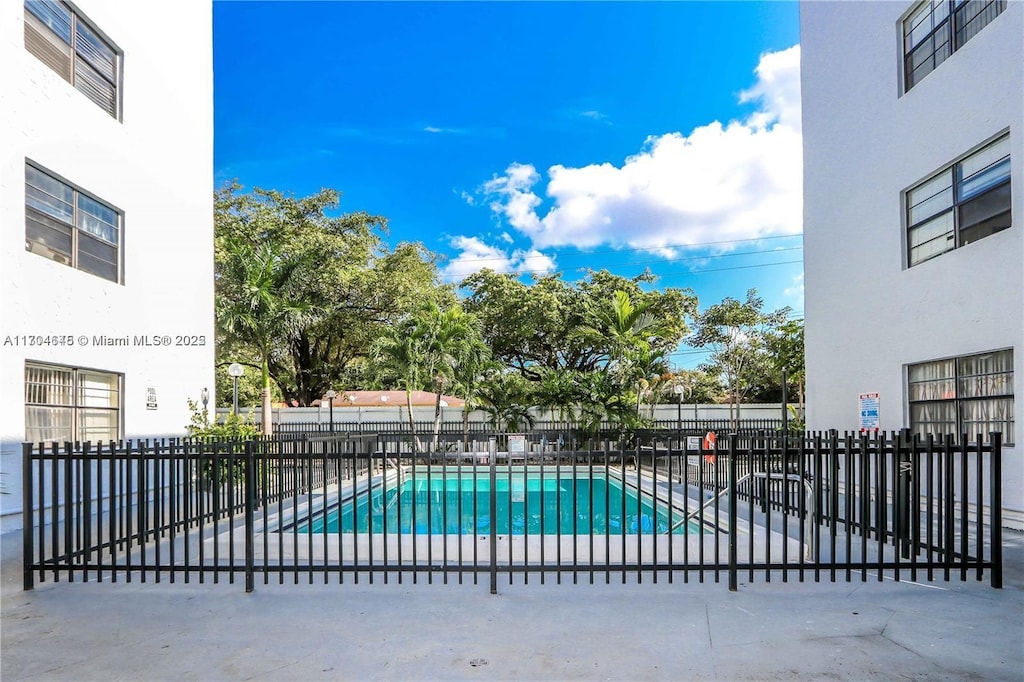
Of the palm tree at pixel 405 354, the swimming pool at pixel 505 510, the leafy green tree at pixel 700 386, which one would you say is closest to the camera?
the swimming pool at pixel 505 510

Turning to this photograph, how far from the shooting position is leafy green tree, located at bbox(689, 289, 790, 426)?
106 feet

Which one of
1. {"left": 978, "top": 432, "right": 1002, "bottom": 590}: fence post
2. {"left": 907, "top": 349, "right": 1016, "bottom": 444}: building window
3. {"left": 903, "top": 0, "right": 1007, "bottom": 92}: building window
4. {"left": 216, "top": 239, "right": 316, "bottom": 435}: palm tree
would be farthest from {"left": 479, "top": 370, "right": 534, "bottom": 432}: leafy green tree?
{"left": 978, "top": 432, "right": 1002, "bottom": 590}: fence post

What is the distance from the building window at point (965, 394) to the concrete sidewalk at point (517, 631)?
11.9 feet

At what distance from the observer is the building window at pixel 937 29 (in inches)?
370

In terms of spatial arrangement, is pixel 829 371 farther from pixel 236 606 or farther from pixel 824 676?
pixel 236 606

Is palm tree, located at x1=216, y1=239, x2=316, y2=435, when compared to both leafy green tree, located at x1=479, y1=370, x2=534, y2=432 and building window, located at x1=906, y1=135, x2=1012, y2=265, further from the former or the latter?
building window, located at x1=906, y1=135, x2=1012, y2=265

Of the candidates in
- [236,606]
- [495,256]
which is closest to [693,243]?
[495,256]

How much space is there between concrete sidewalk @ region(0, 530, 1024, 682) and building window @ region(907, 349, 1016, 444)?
3.62 m

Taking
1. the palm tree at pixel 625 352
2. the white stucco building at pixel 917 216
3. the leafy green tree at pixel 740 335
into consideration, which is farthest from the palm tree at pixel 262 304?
the leafy green tree at pixel 740 335

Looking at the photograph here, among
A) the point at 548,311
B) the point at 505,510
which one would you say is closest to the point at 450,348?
the point at 505,510

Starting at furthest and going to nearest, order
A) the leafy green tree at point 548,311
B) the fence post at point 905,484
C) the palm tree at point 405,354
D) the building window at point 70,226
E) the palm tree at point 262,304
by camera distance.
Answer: the leafy green tree at point 548,311, the palm tree at point 405,354, the palm tree at point 262,304, the building window at point 70,226, the fence post at point 905,484

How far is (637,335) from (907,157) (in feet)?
34.9

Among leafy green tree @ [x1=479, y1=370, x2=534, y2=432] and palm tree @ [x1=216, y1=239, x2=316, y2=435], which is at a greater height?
palm tree @ [x1=216, y1=239, x2=316, y2=435]

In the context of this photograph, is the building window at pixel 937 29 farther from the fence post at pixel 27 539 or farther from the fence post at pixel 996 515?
the fence post at pixel 27 539
